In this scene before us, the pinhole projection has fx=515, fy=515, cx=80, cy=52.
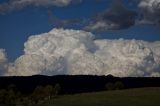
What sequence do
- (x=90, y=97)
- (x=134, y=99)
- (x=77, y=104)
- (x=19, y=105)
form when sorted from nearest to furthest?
(x=77, y=104) < (x=134, y=99) < (x=90, y=97) < (x=19, y=105)

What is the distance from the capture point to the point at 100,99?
15275 cm

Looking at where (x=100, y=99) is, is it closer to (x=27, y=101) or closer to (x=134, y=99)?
(x=134, y=99)

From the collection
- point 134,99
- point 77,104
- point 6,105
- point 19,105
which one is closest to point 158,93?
point 134,99

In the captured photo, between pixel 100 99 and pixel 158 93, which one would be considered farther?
pixel 158 93

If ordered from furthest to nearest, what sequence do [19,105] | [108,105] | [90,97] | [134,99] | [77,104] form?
[19,105] → [90,97] → [134,99] → [77,104] → [108,105]

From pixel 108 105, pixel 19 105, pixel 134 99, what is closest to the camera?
pixel 108 105

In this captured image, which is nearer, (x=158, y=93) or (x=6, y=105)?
(x=158, y=93)

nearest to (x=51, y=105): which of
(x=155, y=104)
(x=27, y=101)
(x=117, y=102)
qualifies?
(x=117, y=102)

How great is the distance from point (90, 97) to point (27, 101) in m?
33.5

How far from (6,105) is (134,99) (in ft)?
219

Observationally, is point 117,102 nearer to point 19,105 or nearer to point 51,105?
point 51,105

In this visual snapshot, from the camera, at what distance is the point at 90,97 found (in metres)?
161

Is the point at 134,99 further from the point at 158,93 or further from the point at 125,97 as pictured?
the point at 158,93

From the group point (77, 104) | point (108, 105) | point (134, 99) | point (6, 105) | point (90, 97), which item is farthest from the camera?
point (6, 105)
